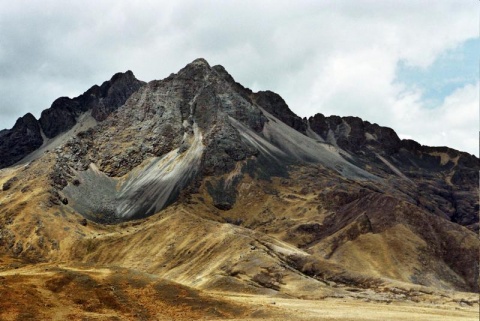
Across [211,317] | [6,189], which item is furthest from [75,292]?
[6,189]

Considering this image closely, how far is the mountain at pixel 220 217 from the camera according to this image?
94.2 meters

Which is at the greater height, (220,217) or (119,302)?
(220,217)

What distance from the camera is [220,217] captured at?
145125 mm

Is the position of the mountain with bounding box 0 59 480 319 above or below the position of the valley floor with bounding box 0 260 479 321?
above

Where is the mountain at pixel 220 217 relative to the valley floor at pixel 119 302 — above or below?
above

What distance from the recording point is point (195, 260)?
10300cm

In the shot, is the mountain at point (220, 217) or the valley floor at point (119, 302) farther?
the mountain at point (220, 217)

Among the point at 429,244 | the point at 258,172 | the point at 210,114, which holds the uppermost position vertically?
the point at 210,114

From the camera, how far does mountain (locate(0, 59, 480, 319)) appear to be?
309 feet

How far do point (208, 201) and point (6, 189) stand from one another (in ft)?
183

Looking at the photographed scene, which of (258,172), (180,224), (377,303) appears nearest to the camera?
(377,303)

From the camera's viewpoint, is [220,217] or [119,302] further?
[220,217]

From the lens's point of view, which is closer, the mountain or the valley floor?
the valley floor

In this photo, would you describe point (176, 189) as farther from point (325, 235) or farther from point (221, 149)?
point (325, 235)
